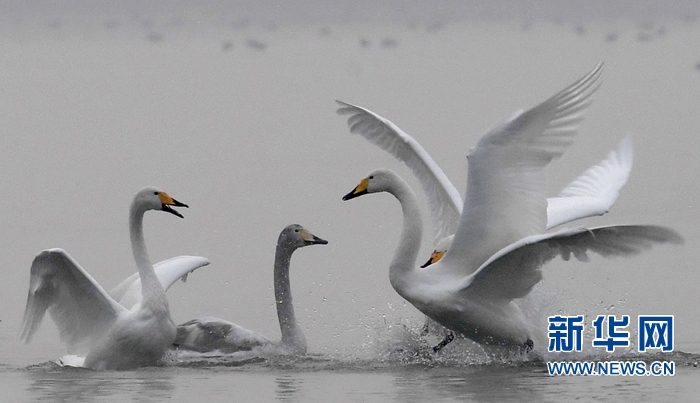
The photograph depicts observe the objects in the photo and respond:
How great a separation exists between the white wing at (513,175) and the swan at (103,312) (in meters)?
2.14

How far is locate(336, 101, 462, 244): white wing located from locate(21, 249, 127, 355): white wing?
10.6 feet

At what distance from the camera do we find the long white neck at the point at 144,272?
13336 millimetres

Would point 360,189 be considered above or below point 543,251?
above

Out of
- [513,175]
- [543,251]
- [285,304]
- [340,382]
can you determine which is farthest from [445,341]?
[340,382]

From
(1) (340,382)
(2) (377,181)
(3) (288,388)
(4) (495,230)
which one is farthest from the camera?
(2) (377,181)

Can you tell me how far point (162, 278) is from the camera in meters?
14.5

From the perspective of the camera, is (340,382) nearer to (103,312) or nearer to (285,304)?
(103,312)

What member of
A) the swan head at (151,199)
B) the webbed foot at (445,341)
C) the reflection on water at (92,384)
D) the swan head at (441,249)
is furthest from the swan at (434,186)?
the reflection on water at (92,384)

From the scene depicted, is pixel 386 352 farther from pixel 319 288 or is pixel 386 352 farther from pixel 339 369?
pixel 319 288

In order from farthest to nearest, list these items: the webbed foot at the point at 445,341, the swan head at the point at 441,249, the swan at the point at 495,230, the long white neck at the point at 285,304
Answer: the swan head at the point at 441,249, the long white neck at the point at 285,304, the webbed foot at the point at 445,341, the swan at the point at 495,230

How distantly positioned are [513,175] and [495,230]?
1.50 ft

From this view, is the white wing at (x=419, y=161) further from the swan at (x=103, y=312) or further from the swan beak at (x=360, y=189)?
the swan at (x=103, y=312)

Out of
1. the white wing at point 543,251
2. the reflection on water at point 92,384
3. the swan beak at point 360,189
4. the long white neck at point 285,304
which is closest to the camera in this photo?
the reflection on water at point 92,384

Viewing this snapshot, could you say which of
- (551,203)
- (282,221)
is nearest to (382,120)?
(551,203)
